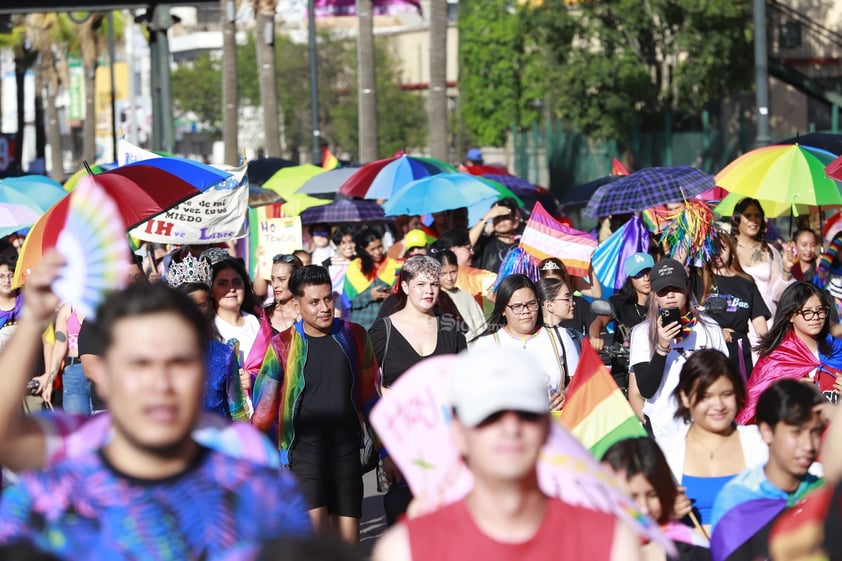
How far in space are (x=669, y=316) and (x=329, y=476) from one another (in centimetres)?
186

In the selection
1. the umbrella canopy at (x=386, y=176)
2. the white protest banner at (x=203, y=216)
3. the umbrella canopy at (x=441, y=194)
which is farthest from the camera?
the umbrella canopy at (x=386, y=176)

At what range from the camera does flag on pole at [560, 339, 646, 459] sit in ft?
→ 18.2

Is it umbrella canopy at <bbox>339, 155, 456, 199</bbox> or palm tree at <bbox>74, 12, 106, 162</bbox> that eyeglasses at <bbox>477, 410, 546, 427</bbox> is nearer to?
umbrella canopy at <bbox>339, 155, 456, 199</bbox>

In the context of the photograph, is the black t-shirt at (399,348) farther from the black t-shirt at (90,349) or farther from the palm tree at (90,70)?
the palm tree at (90,70)

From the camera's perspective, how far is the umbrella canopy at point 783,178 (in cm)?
1127

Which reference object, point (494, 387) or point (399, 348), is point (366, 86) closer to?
point (399, 348)

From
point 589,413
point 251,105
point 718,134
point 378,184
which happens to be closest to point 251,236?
point 378,184

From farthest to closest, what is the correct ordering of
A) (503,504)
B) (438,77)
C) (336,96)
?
1. (336,96)
2. (438,77)
3. (503,504)

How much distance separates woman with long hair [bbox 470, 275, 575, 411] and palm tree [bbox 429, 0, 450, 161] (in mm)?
14591

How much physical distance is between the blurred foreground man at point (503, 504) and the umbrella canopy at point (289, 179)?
1468 centimetres

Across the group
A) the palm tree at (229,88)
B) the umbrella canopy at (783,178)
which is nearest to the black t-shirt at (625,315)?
the umbrella canopy at (783,178)

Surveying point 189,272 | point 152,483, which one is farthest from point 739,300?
point 152,483

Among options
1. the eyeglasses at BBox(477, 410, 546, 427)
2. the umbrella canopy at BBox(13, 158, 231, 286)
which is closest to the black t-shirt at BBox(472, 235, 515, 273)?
the umbrella canopy at BBox(13, 158, 231, 286)

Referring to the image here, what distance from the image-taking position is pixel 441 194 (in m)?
13.3
